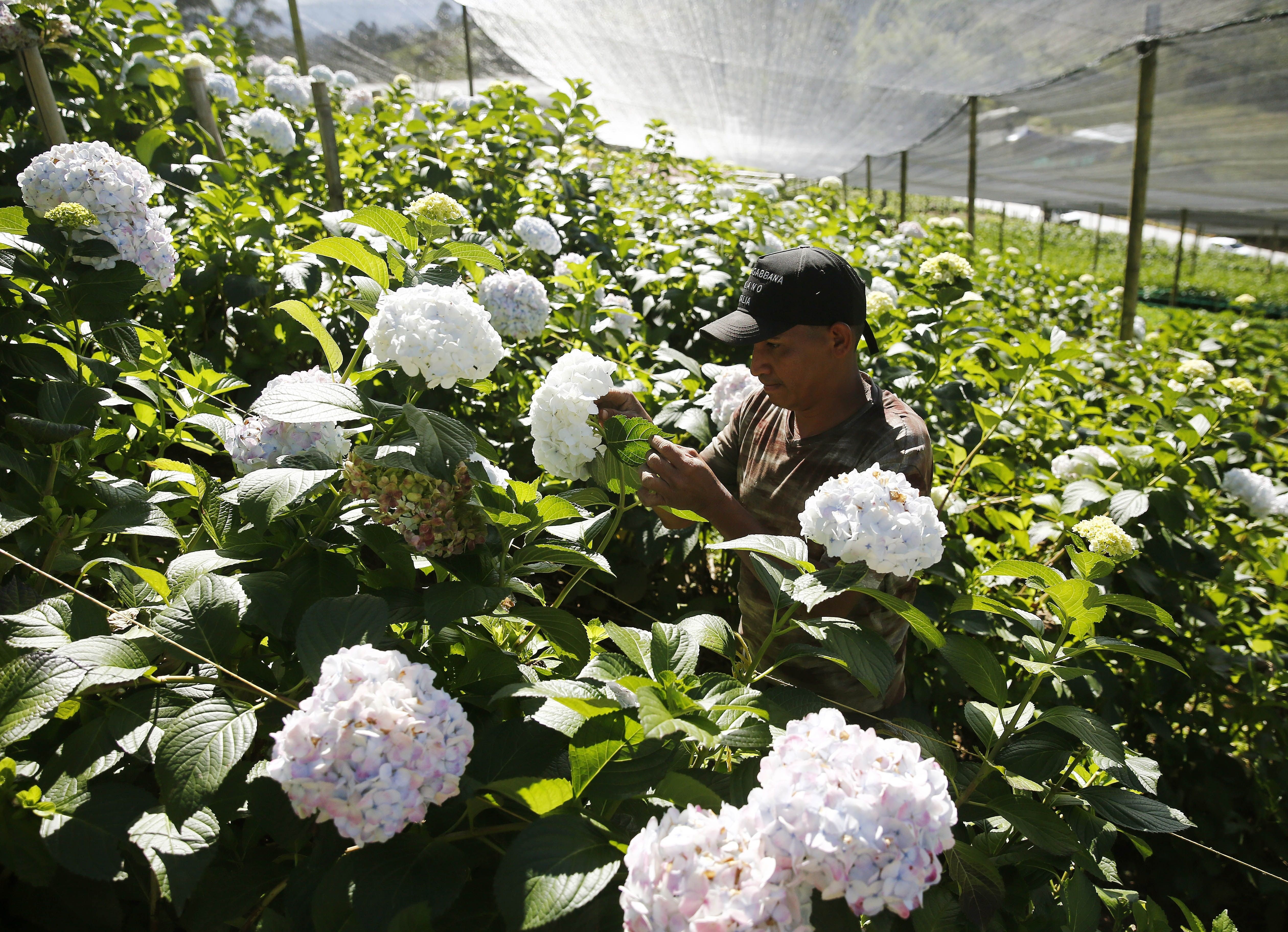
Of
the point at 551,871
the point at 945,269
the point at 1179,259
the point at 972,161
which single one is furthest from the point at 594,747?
the point at 1179,259

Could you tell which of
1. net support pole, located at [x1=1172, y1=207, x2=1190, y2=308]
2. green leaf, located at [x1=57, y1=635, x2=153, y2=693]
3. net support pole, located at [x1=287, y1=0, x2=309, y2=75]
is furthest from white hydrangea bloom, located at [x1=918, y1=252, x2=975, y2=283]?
net support pole, located at [x1=1172, y1=207, x2=1190, y2=308]

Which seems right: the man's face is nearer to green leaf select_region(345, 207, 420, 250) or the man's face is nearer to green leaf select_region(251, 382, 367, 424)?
green leaf select_region(345, 207, 420, 250)

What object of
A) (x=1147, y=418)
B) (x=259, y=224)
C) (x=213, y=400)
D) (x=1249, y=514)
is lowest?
(x=1249, y=514)

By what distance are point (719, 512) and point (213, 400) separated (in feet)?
3.61

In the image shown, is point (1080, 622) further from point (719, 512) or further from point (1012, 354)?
point (1012, 354)

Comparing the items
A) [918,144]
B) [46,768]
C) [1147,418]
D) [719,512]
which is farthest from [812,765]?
[918,144]

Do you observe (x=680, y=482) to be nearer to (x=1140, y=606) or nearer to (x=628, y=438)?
(x=628, y=438)

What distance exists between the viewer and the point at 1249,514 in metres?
2.90

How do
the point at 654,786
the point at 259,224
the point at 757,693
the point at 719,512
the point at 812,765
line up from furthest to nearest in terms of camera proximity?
the point at 259,224 < the point at 719,512 < the point at 757,693 < the point at 654,786 < the point at 812,765

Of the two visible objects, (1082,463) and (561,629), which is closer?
(561,629)

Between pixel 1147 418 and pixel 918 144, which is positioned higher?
pixel 918 144

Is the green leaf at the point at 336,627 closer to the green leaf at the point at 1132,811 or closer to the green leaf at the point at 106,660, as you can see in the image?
the green leaf at the point at 106,660

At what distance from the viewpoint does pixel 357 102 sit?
4.93 m

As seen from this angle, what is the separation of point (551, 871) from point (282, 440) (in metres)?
0.90
